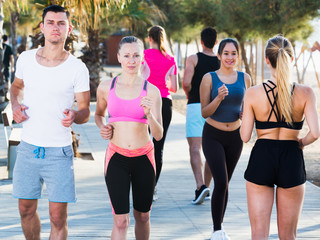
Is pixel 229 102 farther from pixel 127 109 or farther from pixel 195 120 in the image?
pixel 127 109

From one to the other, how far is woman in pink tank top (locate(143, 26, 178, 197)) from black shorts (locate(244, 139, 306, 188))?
9.14ft

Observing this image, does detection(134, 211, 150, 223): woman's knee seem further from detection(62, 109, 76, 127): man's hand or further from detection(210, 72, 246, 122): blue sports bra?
detection(210, 72, 246, 122): blue sports bra

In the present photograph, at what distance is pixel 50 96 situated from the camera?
4.11m

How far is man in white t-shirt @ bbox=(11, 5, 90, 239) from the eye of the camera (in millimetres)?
4121

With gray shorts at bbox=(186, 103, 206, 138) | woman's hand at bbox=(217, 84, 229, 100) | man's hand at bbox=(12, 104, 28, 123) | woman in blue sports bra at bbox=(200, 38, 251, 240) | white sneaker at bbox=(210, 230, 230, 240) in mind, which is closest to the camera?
man's hand at bbox=(12, 104, 28, 123)

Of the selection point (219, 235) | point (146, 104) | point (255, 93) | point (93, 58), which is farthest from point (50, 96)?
point (93, 58)

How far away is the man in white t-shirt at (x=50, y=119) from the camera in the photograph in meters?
4.12

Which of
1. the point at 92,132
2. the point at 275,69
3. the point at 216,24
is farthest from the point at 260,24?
the point at 275,69

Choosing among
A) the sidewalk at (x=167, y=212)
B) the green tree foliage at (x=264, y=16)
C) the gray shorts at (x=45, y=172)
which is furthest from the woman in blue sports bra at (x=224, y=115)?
the green tree foliage at (x=264, y=16)

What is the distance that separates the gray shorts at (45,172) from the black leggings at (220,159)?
5.36 ft

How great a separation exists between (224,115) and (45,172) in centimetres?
202

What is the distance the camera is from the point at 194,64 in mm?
6730

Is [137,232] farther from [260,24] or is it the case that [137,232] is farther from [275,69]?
[260,24]

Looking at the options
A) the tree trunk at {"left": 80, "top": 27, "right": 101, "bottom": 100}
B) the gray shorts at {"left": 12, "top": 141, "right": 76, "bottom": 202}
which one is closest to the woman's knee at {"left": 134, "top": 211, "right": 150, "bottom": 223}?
the gray shorts at {"left": 12, "top": 141, "right": 76, "bottom": 202}
